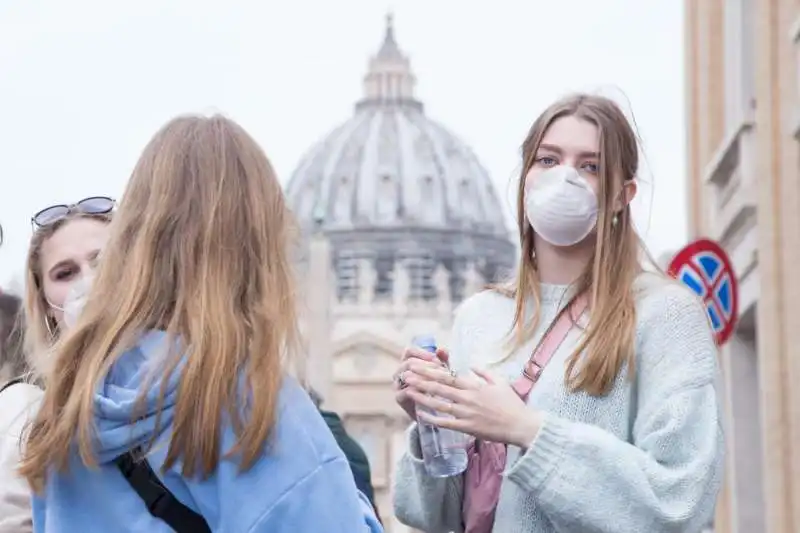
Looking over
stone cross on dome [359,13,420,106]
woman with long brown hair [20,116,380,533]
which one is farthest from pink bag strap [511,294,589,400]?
stone cross on dome [359,13,420,106]

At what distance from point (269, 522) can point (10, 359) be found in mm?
1778

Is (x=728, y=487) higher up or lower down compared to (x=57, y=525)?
lower down

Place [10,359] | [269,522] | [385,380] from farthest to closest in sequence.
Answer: [385,380] < [10,359] < [269,522]

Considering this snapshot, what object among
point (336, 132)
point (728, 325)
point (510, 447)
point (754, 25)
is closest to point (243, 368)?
point (510, 447)

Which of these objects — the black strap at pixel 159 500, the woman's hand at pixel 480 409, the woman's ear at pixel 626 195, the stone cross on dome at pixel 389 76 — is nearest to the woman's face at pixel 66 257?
the woman's hand at pixel 480 409

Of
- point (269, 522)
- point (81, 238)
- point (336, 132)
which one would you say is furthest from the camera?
point (336, 132)

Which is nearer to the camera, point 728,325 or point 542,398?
point 542,398

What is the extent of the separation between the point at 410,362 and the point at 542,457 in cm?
33

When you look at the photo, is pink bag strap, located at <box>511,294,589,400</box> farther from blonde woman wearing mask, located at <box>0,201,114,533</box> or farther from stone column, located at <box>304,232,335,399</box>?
stone column, located at <box>304,232,335,399</box>

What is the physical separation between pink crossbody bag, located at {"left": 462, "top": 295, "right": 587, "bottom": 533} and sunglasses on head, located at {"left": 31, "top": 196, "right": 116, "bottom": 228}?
103 cm

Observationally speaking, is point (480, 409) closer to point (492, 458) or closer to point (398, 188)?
point (492, 458)

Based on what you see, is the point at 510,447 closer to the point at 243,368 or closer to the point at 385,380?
the point at 243,368

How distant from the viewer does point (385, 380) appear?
320 feet

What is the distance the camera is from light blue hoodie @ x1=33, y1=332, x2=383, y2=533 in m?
3.62
